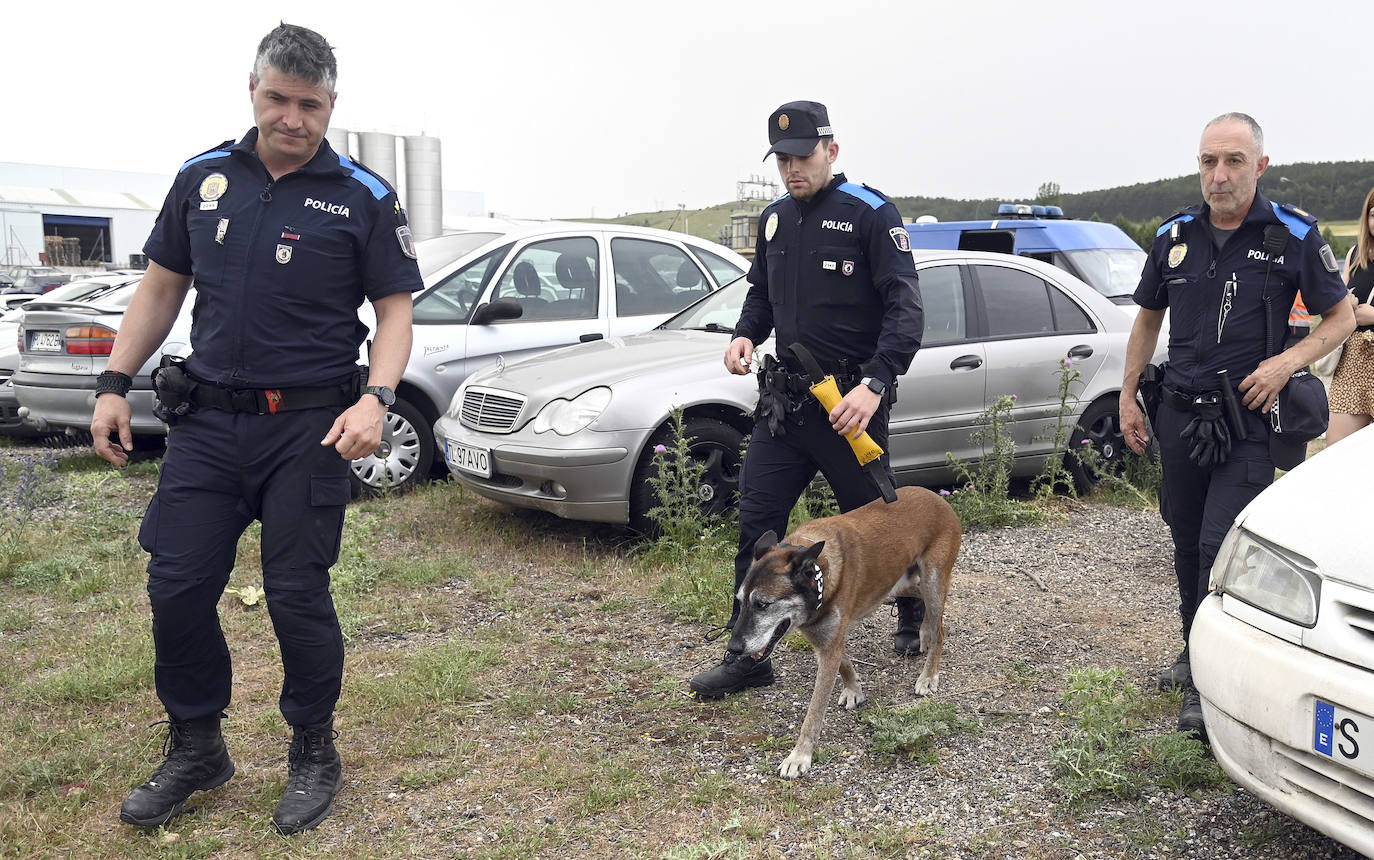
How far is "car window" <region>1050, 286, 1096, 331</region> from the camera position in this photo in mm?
6609

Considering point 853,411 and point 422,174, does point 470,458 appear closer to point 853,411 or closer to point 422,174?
point 853,411

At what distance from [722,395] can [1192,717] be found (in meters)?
2.77

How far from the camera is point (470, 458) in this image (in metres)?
5.62

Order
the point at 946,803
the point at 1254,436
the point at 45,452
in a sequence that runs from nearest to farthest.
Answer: the point at 946,803 → the point at 1254,436 → the point at 45,452

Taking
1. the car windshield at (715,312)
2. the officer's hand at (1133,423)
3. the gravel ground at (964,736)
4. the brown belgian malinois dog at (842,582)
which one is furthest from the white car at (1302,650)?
the car windshield at (715,312)

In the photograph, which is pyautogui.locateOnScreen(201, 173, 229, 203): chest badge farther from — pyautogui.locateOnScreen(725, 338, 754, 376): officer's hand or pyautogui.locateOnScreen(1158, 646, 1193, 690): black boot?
pyautogui.locateOnScreen(1158, 646, 1193, 690): black boot

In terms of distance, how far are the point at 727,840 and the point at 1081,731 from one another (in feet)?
3.73

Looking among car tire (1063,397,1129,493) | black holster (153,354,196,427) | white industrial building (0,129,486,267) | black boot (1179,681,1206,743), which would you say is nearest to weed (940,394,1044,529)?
car tire (1063,397,1129,493)

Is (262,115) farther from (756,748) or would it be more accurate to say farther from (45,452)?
(45,452)

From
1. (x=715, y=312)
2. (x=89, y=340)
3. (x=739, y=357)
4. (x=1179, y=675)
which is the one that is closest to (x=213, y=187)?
(x=739, y=357)

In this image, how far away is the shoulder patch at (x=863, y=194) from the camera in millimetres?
3754

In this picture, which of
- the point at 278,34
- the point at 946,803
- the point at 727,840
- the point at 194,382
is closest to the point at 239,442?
the point at 194,382

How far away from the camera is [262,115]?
112 inches

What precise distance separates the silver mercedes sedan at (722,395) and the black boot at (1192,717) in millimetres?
2534
